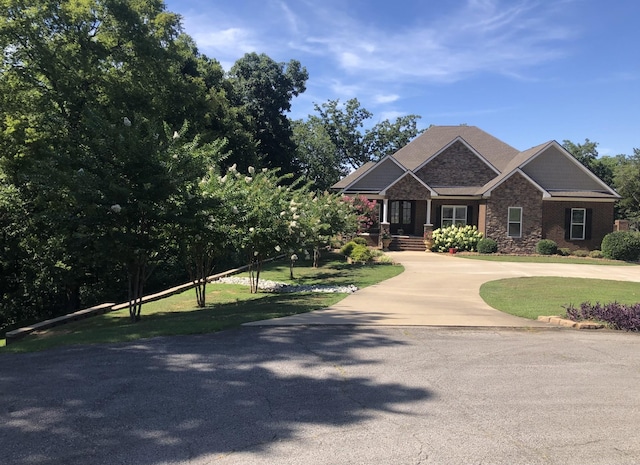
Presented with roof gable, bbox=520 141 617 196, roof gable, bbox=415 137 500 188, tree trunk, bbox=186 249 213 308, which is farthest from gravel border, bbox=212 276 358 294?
roof gable, bbox=520 141 617 196

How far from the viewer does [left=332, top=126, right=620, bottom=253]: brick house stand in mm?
26891

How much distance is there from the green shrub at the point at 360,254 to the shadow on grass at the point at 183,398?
14.9m

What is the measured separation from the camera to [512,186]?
26.9 m

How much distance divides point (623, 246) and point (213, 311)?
22.2 metres

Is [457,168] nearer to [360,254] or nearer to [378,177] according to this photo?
[378,177]

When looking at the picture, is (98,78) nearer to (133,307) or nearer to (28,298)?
(28,298)

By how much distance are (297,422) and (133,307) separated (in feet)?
25.4

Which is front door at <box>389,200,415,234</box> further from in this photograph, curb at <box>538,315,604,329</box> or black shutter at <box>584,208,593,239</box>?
curb at <box>538,315,604,329</box>

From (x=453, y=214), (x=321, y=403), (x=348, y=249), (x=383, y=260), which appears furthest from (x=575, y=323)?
(x=453, y=214)

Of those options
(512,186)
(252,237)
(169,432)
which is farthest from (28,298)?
(512,186)

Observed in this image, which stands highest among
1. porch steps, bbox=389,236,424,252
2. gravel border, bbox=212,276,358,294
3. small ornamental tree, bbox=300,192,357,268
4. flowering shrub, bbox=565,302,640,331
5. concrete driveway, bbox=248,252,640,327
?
small ornamental tree, bbox=300,192,357,268

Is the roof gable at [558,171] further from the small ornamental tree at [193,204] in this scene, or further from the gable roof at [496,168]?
the small ornamental tree at [193,204]

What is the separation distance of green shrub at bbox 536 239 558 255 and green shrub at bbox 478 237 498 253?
8.03 ft

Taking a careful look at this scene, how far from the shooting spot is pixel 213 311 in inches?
429
